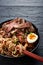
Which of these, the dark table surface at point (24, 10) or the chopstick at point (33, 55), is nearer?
the chopstick at point (33, 55)

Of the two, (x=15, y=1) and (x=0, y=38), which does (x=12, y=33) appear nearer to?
(x=0, y=38)

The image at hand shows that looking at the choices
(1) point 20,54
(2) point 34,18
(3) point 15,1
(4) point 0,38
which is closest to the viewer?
(1) point 20,54

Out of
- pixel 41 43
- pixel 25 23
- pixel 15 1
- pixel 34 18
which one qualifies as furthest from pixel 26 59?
pixel 15 1

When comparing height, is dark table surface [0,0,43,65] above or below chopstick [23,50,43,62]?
above

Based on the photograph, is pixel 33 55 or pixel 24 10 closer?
pixel 33 55

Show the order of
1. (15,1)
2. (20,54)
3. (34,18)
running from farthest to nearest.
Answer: (15,1) < (34,18) < (20,54)

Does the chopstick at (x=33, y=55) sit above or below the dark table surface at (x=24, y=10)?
below

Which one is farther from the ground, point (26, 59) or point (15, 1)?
point (15, 1)

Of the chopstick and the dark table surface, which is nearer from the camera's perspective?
the chopstick

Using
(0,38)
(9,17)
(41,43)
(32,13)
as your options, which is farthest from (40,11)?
(0,38)

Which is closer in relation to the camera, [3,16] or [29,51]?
[29,51]
